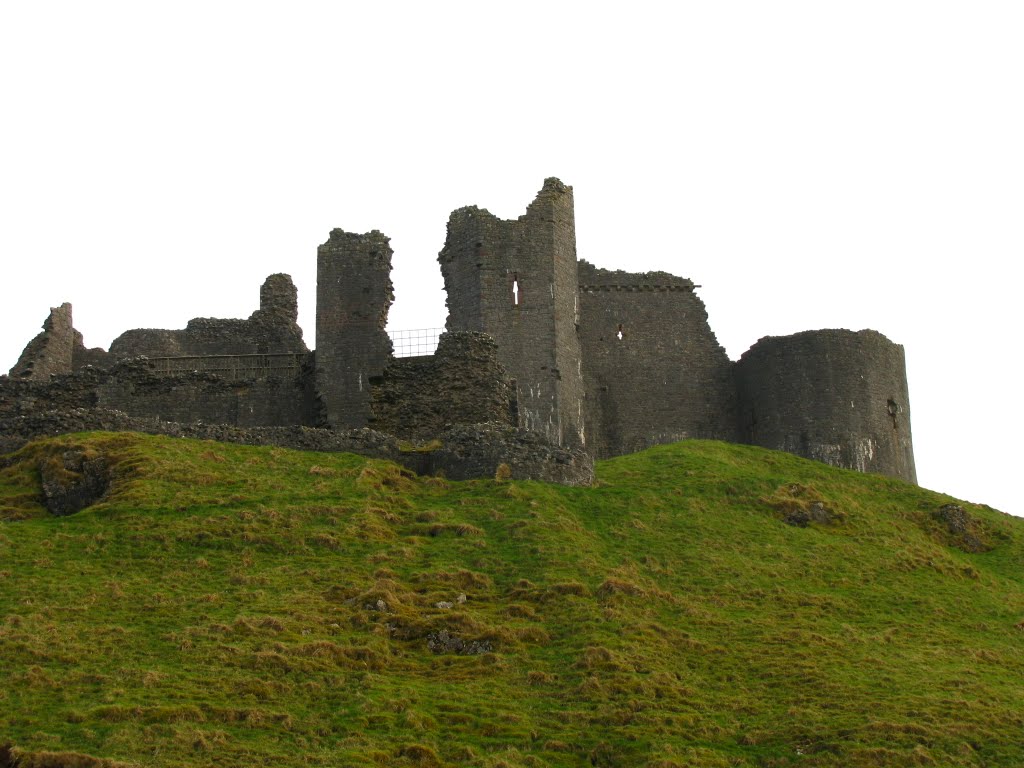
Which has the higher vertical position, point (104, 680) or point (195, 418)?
point (195, 418)

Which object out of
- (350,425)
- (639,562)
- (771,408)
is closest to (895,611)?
(639,562)

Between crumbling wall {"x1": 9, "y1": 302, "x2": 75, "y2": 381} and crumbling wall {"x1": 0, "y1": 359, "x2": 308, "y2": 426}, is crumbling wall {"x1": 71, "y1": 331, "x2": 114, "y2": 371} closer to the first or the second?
crumbling wall {"x1": 9, "y1": 302, "x2": 75, "y2": 381}

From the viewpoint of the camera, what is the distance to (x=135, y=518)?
30.4 metres

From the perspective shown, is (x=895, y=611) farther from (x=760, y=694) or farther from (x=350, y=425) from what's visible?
(x=350, y=425)

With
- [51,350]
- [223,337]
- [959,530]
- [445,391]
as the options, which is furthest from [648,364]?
[51,350]

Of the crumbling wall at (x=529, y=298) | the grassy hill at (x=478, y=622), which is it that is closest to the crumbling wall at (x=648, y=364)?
the crumbling wall at (x=529, y=298)

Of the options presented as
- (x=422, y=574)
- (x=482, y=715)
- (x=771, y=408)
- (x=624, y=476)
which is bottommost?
(x=482, y=715)

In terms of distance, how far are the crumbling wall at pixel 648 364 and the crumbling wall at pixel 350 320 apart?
9.98 m

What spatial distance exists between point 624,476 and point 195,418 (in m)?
12.2

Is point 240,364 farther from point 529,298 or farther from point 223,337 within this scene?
point 529,298

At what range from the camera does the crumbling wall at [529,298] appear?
48.4 m

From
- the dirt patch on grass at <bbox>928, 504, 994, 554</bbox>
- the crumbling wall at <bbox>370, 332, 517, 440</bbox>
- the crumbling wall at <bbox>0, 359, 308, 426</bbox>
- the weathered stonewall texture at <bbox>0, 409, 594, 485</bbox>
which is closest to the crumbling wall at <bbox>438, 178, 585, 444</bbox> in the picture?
the crumbling wall at <bbox>370, 332, 517, 440</bbox>

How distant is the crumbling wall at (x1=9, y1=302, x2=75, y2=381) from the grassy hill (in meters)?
13.5

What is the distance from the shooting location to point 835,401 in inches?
2031
